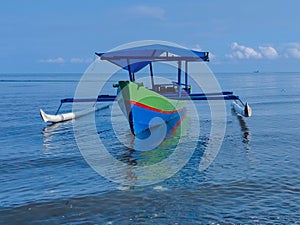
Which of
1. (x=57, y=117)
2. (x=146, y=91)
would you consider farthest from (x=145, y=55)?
(x=57, y=117)

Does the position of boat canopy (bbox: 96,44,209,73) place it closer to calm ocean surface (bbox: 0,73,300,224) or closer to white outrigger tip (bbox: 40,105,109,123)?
calm ocean surface (bbox: 0,73,300,224)

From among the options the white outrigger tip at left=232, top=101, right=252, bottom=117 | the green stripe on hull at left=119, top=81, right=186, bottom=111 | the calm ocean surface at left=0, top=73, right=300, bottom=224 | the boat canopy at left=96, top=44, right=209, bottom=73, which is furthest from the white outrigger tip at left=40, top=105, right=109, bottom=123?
the white outrigger tip at left=232, top=101, right=252, bottom=117

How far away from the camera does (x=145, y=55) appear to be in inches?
627

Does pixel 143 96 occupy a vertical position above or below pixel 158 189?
above

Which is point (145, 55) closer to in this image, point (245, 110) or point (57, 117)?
point (245, 110)

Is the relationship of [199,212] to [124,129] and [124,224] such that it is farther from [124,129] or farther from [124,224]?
[124,129]

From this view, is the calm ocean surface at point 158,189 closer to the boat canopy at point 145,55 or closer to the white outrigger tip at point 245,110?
the boat canopy at point 145,55

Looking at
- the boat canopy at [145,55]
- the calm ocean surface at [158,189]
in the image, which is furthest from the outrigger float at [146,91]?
the calm ocean surface at [158,189]

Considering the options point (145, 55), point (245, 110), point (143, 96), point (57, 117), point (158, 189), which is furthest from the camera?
point (57, 117)

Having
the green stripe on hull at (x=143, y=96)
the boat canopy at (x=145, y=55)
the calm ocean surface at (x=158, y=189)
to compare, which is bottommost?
the calm ocean surface at (x=158, y=189)

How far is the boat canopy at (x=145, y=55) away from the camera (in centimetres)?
1557

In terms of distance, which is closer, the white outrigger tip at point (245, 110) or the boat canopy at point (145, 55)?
the boat canopy at point (145, 55)

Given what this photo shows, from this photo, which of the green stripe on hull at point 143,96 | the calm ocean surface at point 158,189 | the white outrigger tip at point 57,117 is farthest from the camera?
the white outrigger tip at point 57,117

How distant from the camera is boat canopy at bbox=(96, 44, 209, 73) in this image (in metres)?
15.6
